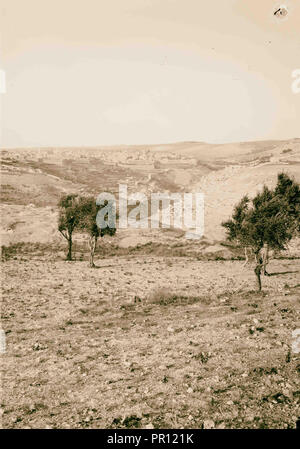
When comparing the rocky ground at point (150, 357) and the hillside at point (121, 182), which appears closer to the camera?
the rocky ground at point (150, 357)

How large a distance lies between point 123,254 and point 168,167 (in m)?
82.8

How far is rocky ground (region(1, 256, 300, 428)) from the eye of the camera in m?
8.58

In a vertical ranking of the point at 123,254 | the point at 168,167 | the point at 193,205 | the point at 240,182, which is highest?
the point at 168,167

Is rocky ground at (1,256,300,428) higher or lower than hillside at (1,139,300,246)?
lower

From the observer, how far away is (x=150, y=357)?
12.0 meters

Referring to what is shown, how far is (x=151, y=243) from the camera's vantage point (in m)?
47.5

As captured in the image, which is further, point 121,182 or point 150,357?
point 121,182

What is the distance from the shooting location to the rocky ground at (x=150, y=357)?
858 cm

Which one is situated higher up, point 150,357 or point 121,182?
point 121,182

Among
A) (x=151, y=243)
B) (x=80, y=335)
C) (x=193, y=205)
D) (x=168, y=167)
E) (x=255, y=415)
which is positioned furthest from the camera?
(x=168, y=167)

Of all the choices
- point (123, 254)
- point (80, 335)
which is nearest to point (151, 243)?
point (123, 254)

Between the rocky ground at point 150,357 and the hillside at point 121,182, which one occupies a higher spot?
the hillside at point 121,182

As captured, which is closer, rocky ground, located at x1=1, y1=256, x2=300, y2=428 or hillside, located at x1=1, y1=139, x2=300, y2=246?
rocky ground, located at x1=1, y1=256, x2=300, y2=428
